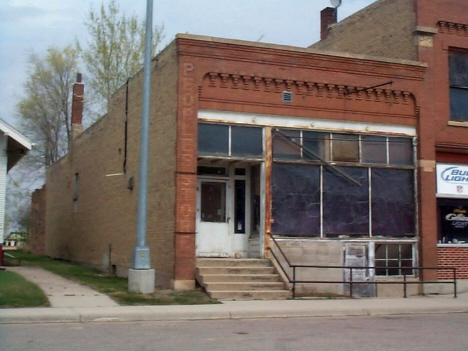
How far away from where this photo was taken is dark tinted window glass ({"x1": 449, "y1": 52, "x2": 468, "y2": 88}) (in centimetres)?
2219

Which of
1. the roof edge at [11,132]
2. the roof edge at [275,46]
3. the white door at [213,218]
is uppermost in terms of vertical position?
the roof edge at [275,46]

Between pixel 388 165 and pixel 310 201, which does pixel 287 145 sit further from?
pixel 388 165

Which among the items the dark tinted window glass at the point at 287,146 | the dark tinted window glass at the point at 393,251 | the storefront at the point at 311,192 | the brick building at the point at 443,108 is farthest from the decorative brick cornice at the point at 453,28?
the dark tinted window glass at the point at 393,251

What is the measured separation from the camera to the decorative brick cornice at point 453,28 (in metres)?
22.0

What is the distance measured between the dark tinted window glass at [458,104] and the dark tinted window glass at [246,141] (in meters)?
7.34

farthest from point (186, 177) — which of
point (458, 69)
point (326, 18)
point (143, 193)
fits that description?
point (326, 18)

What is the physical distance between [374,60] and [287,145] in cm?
401

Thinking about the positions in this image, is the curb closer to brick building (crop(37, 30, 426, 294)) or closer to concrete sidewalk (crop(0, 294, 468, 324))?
concrete sidewalk (crop(0, 294, 468, 324))

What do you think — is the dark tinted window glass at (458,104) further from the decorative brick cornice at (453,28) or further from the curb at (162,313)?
the curb at (162,313)

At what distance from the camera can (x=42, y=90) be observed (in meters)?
44.2

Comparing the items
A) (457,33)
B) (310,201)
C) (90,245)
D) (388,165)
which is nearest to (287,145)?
(310,201)

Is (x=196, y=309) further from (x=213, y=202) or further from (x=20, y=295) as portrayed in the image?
(x=213, y=202)

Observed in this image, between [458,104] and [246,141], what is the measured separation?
8.14 meters

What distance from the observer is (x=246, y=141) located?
61.7 ft
